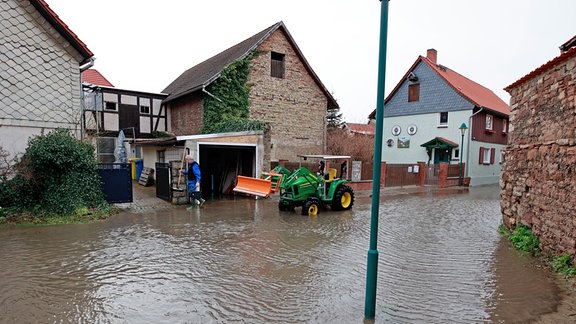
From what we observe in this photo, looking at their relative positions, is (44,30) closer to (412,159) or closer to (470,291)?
(470,291)

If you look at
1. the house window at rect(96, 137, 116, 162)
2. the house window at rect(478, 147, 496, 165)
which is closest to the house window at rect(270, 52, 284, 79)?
the house window at rect(96, 137, 116, 162)

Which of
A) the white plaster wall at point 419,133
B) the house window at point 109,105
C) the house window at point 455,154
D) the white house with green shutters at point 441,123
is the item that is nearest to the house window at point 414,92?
the white house with green shutters at point 441,123

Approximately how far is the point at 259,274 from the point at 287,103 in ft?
47.4

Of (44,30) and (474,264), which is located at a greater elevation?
(44,30)

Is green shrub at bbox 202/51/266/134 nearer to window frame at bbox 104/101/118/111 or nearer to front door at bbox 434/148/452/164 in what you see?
window frame at bbox 104/101/118/111

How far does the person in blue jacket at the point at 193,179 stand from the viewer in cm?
1055

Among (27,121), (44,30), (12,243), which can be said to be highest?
(44,30)

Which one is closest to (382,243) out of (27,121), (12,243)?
(12,243)

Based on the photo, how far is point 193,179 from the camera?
35.9 feet

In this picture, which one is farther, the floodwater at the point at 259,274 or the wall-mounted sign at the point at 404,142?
the wall-mounted sign at the point at 404,142

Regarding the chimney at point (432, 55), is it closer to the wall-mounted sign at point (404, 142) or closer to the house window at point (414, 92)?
the house window at point (414, 92)

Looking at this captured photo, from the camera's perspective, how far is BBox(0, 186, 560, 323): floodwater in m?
3.74

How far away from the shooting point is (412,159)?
78.5 ft

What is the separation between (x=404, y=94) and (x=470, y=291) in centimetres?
2209
